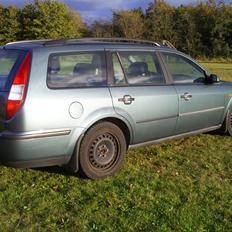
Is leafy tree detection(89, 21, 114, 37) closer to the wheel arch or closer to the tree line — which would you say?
the tree line

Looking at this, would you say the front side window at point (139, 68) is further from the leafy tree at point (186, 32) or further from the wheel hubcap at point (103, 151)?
the leafy tree at point (186, 32)

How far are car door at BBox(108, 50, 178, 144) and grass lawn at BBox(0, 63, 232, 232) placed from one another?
1.76ft

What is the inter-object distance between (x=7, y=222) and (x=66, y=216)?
569 millimetres

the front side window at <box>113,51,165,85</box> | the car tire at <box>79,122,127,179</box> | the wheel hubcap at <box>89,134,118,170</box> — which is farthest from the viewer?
the front side window at <box>113,51,165,85</box>

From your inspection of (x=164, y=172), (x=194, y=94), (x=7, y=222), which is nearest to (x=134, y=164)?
(x=164, y=172)

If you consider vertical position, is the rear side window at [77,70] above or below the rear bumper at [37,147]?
above

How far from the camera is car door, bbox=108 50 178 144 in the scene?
17.1 ft

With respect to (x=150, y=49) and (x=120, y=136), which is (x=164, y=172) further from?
(x=150, y=49)

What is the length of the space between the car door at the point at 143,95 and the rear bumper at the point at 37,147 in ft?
2.64

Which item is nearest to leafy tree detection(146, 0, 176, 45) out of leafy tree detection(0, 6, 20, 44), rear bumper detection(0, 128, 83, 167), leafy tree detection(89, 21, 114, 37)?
leafy tree detection(89, 21, 114, 37)

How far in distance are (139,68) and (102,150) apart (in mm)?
1301

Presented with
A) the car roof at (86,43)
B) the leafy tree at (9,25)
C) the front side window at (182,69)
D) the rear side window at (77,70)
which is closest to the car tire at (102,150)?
the rear side window at (77,70)

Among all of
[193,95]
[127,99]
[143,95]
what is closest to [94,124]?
[127,99]

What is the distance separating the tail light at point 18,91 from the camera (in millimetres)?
4379
